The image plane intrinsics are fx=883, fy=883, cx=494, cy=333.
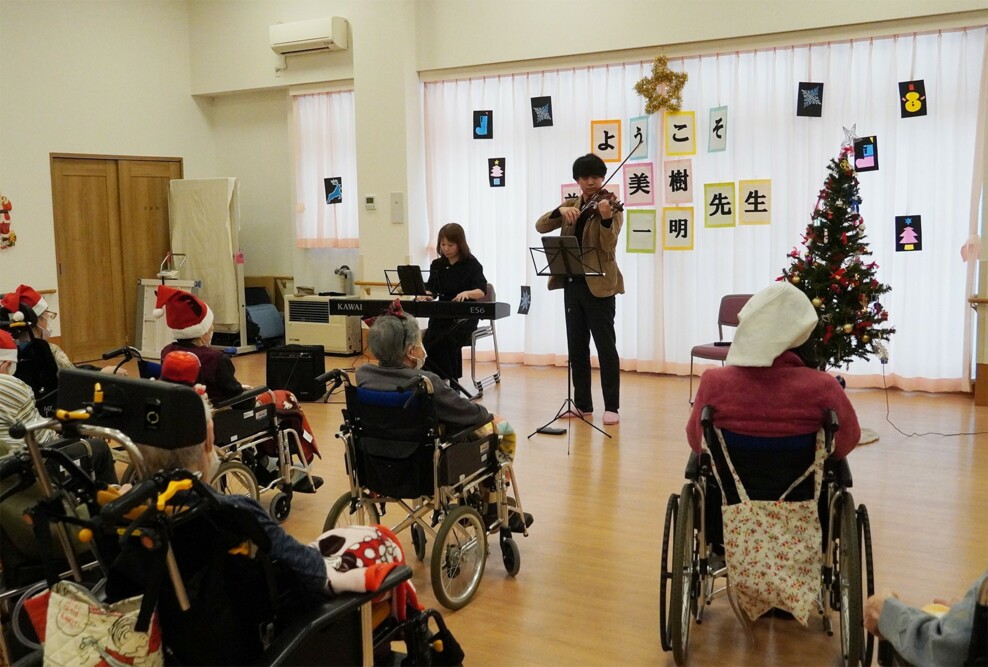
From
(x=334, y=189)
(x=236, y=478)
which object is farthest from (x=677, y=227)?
(x=236, y=478)

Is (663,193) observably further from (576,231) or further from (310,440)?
(310,440)

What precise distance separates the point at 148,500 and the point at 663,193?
18.9 feet

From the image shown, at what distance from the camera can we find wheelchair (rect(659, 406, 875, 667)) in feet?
7.63

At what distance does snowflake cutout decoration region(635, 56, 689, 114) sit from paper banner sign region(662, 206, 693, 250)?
2.52ft

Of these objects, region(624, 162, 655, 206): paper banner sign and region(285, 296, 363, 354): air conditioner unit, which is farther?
region(285, 296, 363, 354): air conditioner unit

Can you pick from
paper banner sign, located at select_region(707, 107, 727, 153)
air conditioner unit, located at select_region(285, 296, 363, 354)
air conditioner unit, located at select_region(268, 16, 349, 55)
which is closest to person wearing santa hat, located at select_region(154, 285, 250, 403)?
paper banner sign, located at select_region(707, 107, 727, 153)

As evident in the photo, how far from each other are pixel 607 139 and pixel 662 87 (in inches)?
22.4

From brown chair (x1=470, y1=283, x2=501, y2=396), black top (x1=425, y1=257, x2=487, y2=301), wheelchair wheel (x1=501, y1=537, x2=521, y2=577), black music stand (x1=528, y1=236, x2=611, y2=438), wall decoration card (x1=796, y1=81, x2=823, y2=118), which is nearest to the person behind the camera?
wheelchair wheel (x1=501, y1=537, x2=521, y2=577)

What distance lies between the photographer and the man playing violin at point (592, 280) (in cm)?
512

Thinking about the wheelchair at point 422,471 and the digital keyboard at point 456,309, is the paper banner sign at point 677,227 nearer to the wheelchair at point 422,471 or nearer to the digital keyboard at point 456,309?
the digital keyboard at point 456,309

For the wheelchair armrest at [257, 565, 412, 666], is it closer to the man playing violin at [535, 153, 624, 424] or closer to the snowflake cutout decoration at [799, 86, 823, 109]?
the man playing violin at [535, 153, 624, 424]

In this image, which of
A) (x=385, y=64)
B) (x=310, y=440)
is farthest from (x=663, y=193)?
(x=310, y=440)

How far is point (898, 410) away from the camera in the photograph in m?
5.70

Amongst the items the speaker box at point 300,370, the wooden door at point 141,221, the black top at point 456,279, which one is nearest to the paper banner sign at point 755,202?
the black top at point 456,279
